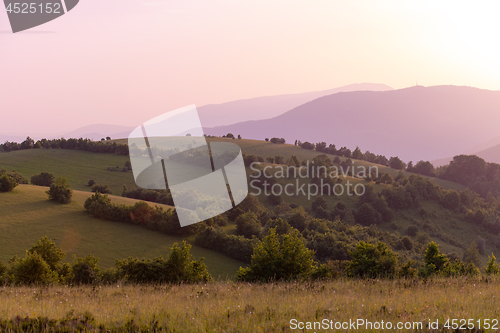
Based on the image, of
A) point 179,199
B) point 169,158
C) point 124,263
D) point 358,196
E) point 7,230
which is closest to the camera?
point 124,263

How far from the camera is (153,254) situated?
3981cm

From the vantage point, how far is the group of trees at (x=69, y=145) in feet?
363

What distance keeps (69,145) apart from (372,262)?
12142 centimetres

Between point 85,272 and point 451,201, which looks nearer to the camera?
point 85,272

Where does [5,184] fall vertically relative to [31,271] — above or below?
above

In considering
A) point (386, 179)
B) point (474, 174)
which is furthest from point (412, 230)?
point (474, 174)

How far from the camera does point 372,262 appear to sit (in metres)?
16.0

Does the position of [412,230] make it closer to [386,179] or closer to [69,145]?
[386,179]

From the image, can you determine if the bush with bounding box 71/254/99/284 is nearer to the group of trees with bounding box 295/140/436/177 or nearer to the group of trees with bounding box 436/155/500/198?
the group of trees with bounding box 436/155/500/198

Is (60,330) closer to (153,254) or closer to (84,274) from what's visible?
(84,274)

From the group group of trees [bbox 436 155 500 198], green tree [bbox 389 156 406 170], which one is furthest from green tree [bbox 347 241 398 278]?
green tree [bbox 389 156 406 170]

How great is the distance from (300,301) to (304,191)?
86.7 meters

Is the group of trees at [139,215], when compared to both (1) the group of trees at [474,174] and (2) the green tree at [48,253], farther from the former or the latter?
(1) the group of trees at [474,174]

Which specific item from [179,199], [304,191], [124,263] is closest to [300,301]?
[124,263]
